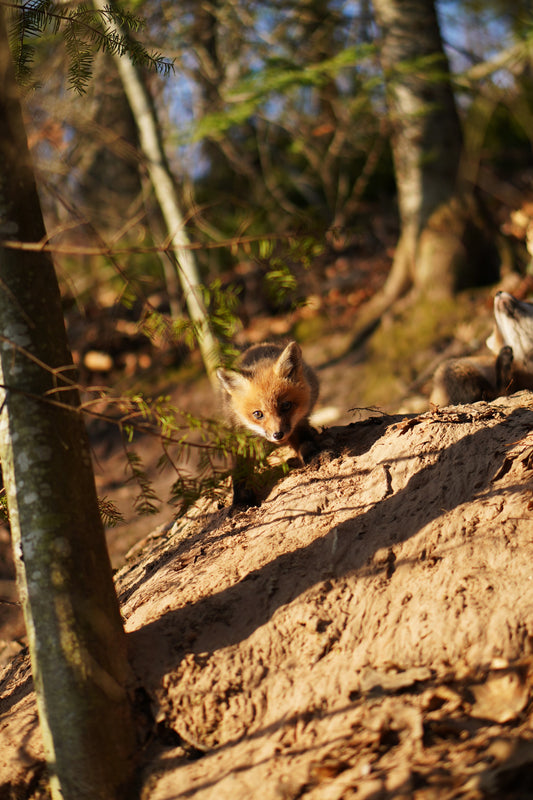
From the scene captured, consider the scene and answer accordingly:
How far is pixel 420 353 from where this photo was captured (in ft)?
31.6

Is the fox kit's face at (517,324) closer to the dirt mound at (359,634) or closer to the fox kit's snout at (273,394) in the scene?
the dirt mound at (359,634)

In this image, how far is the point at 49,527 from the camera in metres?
2.97

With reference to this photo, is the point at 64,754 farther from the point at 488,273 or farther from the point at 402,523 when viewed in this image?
the point at 488,273

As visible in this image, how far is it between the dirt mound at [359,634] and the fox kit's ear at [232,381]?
1211 mm

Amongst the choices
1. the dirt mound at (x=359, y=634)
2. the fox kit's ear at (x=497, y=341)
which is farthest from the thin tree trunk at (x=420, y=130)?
the dirt mound at (x=359, y=634)

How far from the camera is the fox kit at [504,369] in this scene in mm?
5473

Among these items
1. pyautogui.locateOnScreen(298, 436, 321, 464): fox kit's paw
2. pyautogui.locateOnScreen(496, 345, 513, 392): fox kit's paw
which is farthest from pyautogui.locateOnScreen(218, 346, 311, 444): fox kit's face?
pyautogui.locateOnScreen(496, 345, 513, 392): fox kit's paw

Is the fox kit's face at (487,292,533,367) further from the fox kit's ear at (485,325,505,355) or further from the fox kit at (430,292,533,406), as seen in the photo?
the fox kit's ear at (485,325,505,355)

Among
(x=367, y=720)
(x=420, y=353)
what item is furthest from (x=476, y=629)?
(x=420, y=353)

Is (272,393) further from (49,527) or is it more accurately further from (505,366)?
(49,527)

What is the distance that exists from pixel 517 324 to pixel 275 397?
2177mm

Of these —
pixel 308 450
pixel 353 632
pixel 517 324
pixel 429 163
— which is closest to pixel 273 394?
pixel 308 450

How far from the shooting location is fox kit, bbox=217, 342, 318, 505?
5.00 metres

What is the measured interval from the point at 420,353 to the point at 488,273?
5.76 feet
